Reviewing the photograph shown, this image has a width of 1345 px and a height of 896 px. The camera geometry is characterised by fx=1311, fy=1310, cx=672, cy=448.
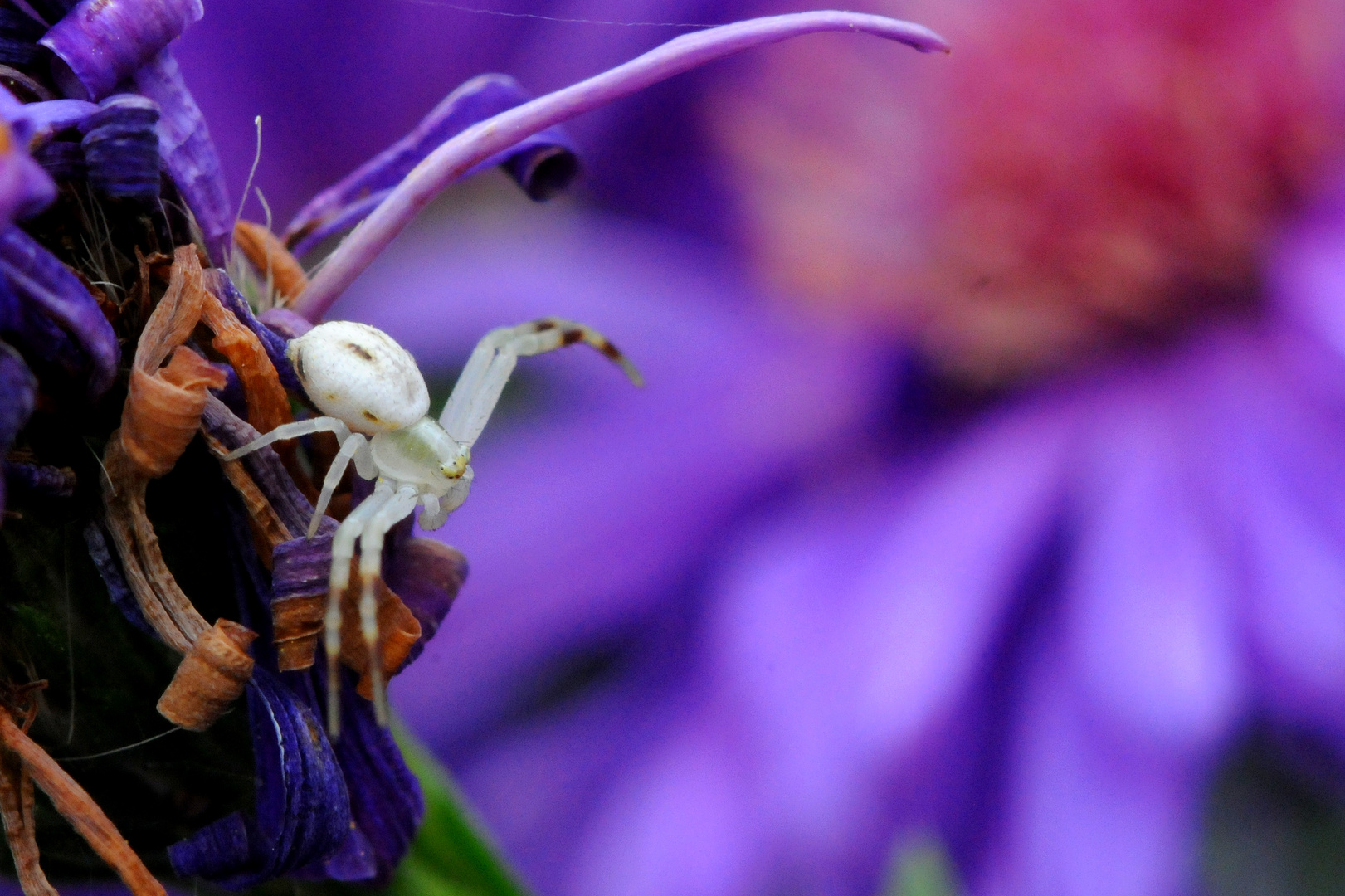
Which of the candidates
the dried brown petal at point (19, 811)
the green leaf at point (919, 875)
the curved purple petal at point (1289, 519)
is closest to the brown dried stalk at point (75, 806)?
the dried brown petal at point (19, 811)

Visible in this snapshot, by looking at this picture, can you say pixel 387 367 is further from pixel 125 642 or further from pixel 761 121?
pixel 761 121

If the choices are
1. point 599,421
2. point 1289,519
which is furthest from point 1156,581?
point 599,421

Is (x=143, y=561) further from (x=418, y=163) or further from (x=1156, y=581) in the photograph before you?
(x=1156, y=581)

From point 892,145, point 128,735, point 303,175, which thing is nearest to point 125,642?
point 128,735

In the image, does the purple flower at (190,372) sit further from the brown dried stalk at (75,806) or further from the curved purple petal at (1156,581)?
the curved purple petal at (1156,581)

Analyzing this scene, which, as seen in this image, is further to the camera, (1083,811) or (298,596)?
(1083,811)

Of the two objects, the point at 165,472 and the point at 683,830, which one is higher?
the point at 165,472

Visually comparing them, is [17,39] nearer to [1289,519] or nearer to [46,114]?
[46,114]

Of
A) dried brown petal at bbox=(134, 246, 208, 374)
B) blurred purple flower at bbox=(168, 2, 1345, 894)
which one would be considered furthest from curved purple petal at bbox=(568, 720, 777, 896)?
dried brown petal at bbox=(134, 246, 208, 374)
